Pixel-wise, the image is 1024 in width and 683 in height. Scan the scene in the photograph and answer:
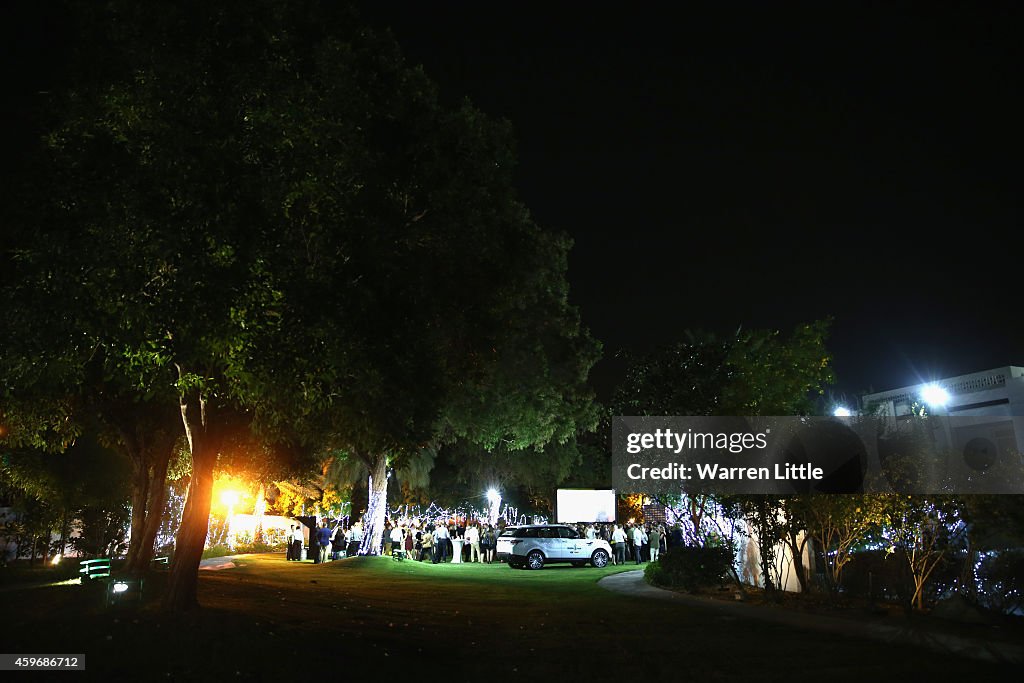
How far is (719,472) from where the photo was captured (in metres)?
16.2

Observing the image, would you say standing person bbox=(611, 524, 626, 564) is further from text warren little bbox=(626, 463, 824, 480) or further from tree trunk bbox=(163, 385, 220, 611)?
tree trunk bbox=(163, 385, 220, 611)

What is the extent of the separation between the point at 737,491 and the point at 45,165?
13052mm

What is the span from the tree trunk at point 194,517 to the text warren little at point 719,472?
394 inches

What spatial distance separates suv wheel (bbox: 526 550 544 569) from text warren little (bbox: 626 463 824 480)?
8.61 metres

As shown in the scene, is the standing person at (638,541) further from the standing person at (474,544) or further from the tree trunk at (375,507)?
the tree trunk at (375,507)

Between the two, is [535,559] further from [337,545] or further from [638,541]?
[337,545]

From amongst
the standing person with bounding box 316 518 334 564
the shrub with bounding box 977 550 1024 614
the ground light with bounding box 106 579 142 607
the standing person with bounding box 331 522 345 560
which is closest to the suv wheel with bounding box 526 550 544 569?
the standing person with bounding box 316 518 334 564

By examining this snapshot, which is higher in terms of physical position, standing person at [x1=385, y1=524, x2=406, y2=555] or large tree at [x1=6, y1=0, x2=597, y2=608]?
large tree at [x1=6, y1=0, x2=597, y2=608]

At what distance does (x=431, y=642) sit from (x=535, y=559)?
1803cm

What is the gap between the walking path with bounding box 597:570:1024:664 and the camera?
9.29 meters

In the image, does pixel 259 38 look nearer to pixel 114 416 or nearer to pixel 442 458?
pixel 114 416

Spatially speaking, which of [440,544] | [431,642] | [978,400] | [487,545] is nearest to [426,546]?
[440,544]

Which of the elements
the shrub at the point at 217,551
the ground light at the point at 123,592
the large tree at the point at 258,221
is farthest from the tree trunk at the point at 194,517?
the shrub at the point at 217,551

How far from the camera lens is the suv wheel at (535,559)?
1075 inches
